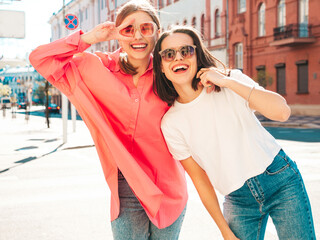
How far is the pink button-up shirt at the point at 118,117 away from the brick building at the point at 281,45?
2671 centimetres

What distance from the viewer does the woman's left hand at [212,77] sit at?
2.51 meters

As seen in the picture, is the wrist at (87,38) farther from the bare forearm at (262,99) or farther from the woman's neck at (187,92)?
the bare forearm at (262,99)

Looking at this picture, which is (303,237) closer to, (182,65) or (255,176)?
(255,176)

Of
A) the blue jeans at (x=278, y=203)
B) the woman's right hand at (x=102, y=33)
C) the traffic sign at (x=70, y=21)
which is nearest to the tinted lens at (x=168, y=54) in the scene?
the woman's right hand at (x=102, y=33)

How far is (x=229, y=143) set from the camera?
2.56 m

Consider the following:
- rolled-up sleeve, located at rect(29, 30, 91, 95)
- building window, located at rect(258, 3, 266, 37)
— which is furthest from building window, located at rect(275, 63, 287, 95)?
rolled-up sleeve, located at rect(29, 30, 91, 95)

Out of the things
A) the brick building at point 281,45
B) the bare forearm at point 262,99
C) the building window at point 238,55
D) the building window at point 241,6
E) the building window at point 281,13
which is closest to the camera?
the bare forearm at point 262,99

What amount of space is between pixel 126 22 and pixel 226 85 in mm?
712

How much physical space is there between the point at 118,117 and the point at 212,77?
0.59m

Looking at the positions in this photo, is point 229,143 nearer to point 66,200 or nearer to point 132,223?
point 132,223

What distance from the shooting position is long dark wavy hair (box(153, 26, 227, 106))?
265cm

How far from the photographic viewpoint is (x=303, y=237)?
2527 millimetres

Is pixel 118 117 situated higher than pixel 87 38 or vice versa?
pixel 87 38

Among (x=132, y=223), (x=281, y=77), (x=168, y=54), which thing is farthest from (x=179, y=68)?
(x=281, y=77)
